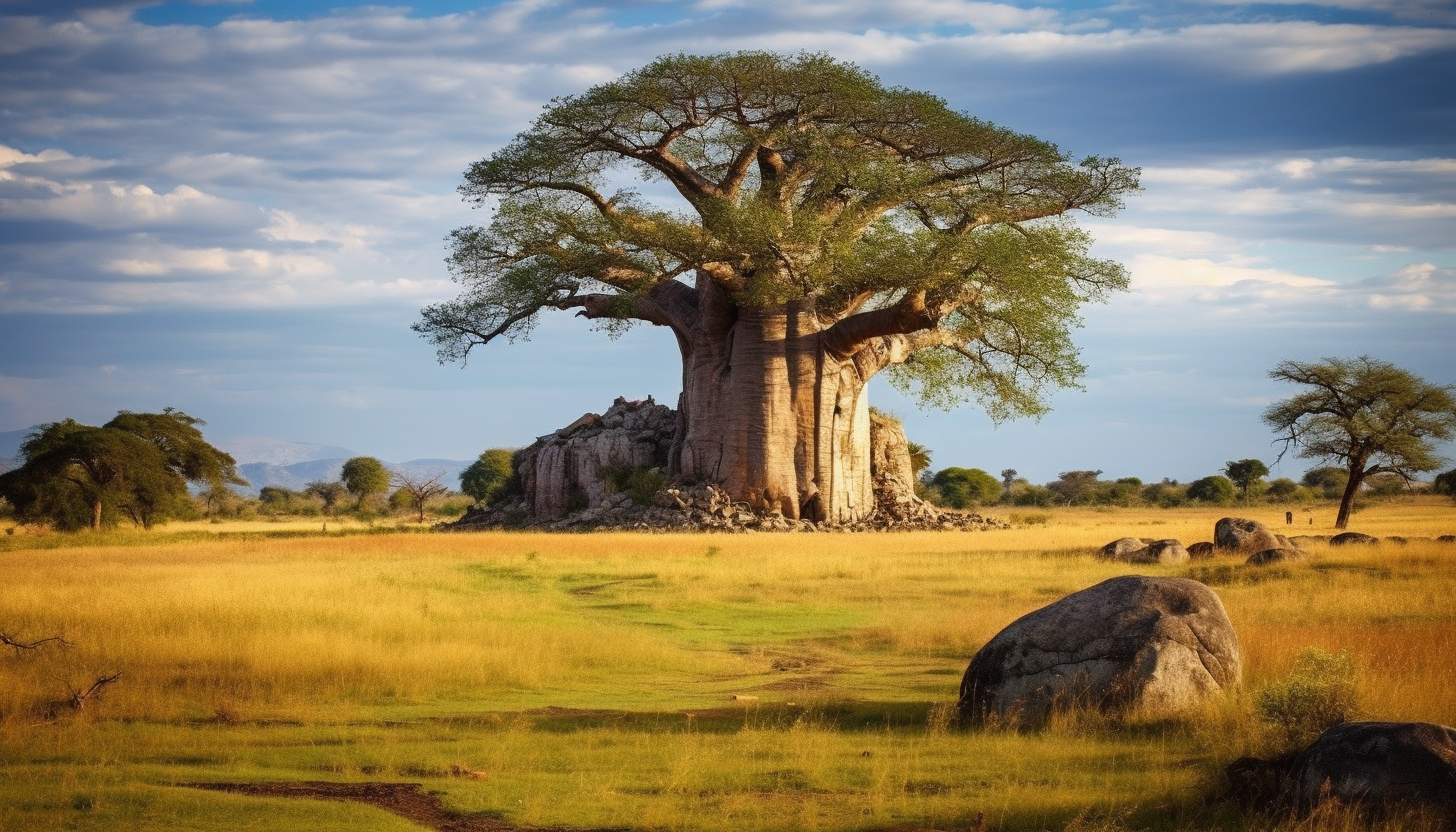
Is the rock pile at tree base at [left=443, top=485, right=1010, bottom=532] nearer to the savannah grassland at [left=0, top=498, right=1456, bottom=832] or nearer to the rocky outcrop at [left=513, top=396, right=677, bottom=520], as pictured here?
the rocky outcrop at [left=513, top=396, right=677, bottom=520]

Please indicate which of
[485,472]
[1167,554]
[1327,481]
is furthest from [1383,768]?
[1327,481]

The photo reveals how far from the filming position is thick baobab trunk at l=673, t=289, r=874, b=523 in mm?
40375

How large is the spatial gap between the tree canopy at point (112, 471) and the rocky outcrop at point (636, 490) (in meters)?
9.48

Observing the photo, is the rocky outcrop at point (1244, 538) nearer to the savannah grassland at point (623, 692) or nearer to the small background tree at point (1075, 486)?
the savannah grassland at point (623, 692)

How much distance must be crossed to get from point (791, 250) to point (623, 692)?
23.4 meters

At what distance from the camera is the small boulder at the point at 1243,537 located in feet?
88.6

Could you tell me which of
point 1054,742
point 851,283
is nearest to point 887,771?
point 1054,742

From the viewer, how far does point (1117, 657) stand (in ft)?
38.5

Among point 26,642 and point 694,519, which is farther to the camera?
point 694,519

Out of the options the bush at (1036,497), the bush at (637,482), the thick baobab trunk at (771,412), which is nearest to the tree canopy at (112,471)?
the bush at (637,482)

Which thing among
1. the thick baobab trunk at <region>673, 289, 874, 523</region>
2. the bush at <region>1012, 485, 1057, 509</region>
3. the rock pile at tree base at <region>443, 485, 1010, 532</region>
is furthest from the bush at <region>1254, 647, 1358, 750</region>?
the bush at <region>1012, 485, 1057, 509</region>

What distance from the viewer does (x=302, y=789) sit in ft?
32.0

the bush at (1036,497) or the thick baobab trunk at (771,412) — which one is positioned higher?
the thick baobab trunk at (771,412)

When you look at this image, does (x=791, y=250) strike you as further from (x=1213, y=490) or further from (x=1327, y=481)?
(x=1327, y=481)
